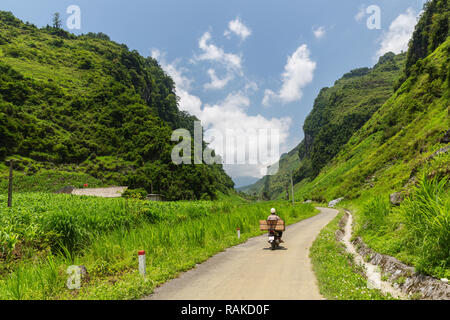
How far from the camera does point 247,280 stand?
7.07 meters

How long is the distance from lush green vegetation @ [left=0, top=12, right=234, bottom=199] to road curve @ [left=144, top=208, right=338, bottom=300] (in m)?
57.8

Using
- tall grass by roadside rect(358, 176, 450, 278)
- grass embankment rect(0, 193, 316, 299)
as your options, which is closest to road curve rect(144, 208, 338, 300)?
grass embankment rect(0, 193, 316, 299)

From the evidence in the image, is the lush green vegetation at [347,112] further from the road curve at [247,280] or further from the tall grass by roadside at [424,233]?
the road curve at [247,280]

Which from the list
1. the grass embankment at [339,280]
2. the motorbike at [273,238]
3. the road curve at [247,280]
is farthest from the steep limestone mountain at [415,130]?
the road curve at [247,280]

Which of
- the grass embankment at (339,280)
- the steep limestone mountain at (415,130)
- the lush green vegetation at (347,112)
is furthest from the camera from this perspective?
the lush green vegetation at (347,112)

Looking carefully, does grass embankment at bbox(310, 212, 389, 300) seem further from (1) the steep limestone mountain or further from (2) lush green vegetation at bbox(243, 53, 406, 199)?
(2) lush green vegetation at bbox(243, 53, 406, 199)

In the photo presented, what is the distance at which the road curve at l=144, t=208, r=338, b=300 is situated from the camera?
19.6ft

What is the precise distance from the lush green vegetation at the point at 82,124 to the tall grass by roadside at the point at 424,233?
194 feet

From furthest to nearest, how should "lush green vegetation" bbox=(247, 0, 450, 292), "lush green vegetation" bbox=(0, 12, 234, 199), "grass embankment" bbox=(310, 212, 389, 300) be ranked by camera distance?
"lush green vegetation" bbox=(0, 12, 234, 199)
"lush green vegetation" bbox=(247, 0, 450, 292)
"grass embankment" bbox=(310, 212, 389, 300)

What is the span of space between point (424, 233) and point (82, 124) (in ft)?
318

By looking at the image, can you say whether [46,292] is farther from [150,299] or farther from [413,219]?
[413,219]

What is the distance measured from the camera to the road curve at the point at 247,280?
597 cm

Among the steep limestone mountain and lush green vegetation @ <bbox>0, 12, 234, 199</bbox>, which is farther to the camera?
lush green vegetation @ <bbox>0, 12, 234, 199</bbox>
